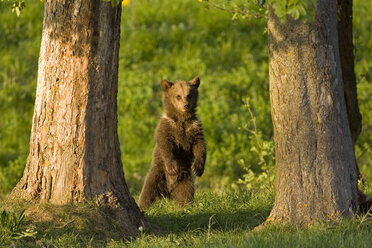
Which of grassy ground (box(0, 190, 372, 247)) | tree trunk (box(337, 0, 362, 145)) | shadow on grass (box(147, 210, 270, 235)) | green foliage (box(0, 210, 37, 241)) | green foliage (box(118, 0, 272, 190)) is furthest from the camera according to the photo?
green foliage (box(118, 0, 272, 190))

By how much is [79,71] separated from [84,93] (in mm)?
229

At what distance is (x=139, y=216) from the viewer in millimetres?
6613

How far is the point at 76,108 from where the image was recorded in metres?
6.20

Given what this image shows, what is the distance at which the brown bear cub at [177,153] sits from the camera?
802 cm

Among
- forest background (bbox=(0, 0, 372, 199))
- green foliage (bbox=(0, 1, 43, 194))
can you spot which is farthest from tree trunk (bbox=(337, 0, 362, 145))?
green foliage (bbox=(0, 1, 43, 194))

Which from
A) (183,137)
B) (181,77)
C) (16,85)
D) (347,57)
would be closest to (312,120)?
(183,137)

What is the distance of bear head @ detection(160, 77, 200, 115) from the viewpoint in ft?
27.0

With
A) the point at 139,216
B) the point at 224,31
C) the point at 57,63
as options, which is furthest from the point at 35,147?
the point at 224,31

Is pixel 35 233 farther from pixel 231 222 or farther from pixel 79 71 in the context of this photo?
pixel 231 222

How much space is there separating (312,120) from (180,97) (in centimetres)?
281

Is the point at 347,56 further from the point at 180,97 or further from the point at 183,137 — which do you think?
the point at 183,137

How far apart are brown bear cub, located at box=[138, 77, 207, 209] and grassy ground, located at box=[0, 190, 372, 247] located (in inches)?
25.9

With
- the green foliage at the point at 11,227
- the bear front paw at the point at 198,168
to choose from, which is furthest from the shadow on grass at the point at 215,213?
the green foliage at the point at 11,227

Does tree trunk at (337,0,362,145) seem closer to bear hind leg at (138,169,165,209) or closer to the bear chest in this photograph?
the bear chest
